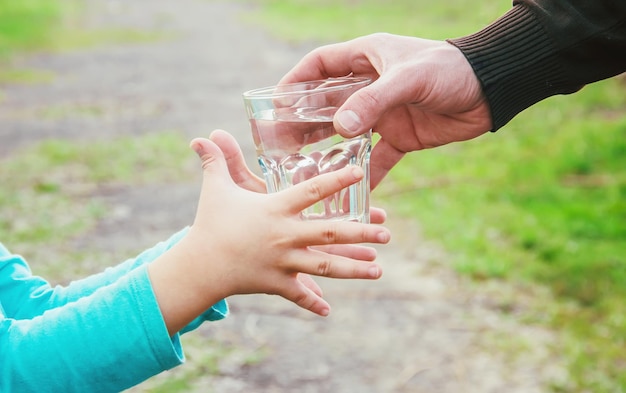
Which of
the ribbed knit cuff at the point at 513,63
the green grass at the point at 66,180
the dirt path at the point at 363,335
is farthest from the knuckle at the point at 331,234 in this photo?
the green grass at the point at 66,180

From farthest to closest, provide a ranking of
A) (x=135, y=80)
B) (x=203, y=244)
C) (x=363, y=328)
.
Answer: (x=135, y=80) < (x=363, y=328) < (x=203, y=244)

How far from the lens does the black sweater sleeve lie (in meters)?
1.70

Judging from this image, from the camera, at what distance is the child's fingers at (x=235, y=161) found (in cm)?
143

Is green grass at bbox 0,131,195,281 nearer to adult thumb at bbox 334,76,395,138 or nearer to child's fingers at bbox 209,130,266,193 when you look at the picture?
child's fingers at bbox 209,130,266,193

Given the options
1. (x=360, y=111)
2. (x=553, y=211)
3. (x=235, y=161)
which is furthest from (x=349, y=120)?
(x=553, y=211)

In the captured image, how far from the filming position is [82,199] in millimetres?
4633

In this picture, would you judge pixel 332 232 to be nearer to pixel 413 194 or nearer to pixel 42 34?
pixel 413 194

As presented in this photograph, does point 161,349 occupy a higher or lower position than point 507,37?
lower

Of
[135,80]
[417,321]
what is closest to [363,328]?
[417,321]

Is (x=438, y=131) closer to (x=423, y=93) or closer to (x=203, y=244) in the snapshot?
(x=423, y=93)

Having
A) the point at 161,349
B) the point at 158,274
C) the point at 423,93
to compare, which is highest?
the point at 423,93

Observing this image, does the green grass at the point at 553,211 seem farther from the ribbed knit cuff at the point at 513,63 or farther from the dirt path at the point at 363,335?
the ribbed knit cuff at the point at 513,63

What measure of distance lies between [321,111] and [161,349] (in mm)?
451

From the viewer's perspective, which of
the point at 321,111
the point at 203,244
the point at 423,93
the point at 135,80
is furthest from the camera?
the point at 135,80
